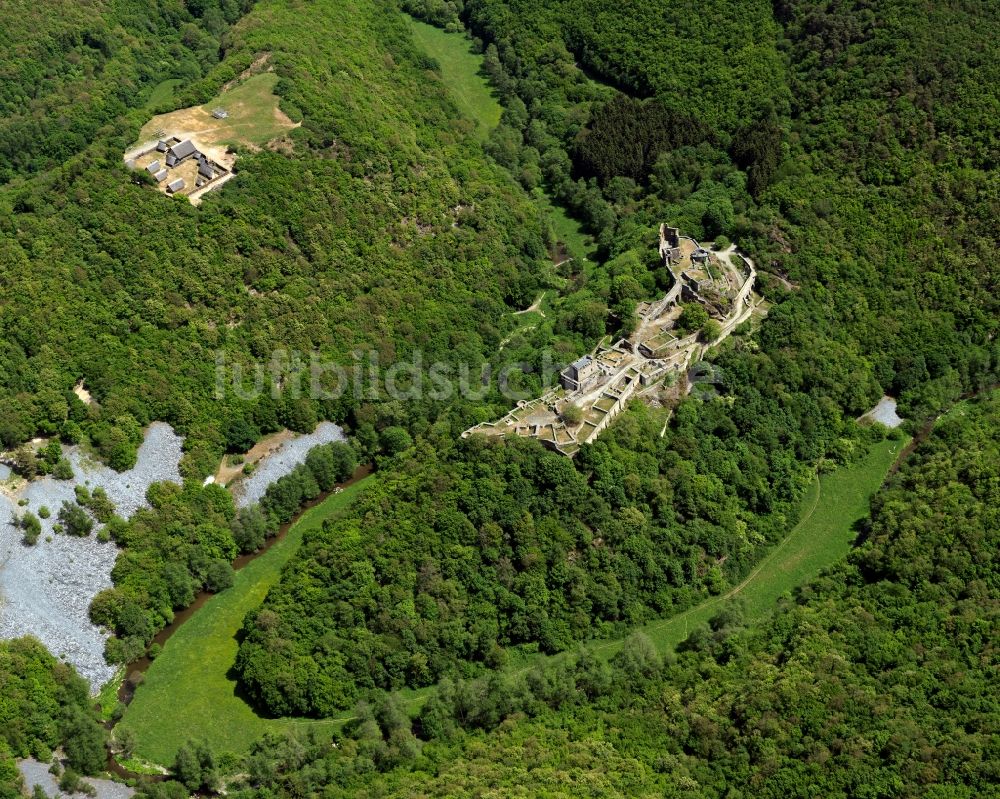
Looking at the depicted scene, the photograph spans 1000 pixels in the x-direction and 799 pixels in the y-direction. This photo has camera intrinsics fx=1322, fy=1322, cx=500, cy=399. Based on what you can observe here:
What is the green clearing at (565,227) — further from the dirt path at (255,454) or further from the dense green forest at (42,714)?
the dense green forest at (42,714)

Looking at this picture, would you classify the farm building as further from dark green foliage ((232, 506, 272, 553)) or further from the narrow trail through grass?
dark green foliage ((232, 506, 272, 553))

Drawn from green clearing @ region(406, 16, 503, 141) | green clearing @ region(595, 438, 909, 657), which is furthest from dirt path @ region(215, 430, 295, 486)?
green clearing @ region(406, 16, 503, 141)

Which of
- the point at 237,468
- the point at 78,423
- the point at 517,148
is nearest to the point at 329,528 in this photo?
the point at 237,468

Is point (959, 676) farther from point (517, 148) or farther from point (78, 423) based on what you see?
point (517, 148)

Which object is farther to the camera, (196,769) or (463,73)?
(463,73)

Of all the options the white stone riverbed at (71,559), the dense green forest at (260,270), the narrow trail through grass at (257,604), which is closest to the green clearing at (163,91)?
the dense green forest at (260,270)

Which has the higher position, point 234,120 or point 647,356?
point 234,120

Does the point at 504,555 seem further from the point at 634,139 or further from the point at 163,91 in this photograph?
the point at 163,91

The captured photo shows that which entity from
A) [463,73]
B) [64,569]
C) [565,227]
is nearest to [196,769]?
[64,569]
